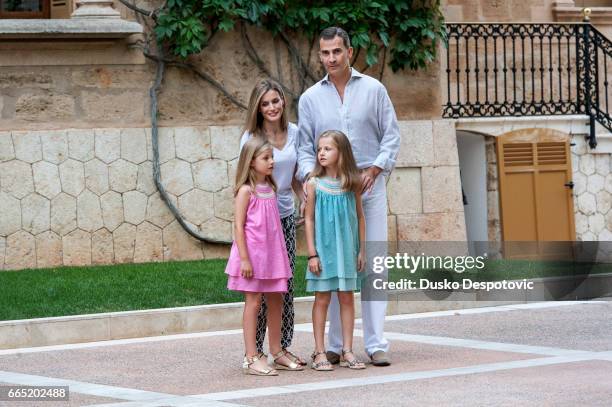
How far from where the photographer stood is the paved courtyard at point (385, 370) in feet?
24.2

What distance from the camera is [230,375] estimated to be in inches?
329

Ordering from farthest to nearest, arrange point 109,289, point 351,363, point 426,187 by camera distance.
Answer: point 426,187 → point 109,289 → point 351,363

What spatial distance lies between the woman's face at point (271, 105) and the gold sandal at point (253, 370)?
1476mm

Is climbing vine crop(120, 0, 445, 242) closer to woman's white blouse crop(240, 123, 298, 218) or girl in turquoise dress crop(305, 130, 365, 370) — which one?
woman's white blouse crop(240, 123, 298, 218)

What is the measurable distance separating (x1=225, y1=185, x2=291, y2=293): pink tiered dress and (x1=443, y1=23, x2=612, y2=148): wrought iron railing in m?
8.21

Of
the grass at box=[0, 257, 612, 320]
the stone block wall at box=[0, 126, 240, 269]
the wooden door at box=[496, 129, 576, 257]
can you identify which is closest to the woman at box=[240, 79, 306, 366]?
the grass at box=[0, 257, 612, 320]

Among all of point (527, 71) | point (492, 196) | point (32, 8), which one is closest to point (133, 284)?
point (32, 8)

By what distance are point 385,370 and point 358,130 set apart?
61.2 inches

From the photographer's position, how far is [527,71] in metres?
19.5

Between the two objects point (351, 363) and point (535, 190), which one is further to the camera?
point (535, 190)

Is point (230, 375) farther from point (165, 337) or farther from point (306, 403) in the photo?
point (165, 337)

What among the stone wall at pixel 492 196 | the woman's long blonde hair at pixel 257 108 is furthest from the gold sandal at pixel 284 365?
the stone wall at pixel 492 196

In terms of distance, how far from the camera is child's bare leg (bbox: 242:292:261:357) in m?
8.42

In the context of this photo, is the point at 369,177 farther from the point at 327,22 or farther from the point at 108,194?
the point at 327,22
